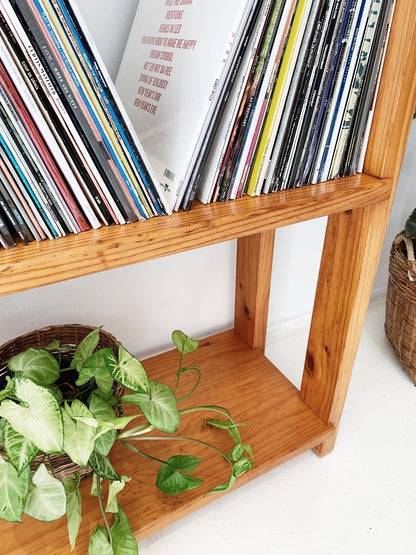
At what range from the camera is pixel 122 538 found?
0.67 meters

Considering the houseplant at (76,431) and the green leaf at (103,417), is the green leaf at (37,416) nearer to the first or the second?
the houseplant at (76,431)

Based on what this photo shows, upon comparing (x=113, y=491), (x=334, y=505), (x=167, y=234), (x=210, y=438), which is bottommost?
(x=334, y=505)

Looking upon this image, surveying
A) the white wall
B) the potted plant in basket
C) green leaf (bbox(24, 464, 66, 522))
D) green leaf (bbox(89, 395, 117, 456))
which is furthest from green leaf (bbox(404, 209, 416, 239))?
green leaf (bbox(24, 464, 66, 522))

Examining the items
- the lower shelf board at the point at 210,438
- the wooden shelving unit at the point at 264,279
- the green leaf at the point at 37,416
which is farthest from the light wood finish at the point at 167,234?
the lower shelf board at the point at 210,438

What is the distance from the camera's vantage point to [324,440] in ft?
3.10

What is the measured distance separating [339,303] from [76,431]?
512mm

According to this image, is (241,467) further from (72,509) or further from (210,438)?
(72,509)

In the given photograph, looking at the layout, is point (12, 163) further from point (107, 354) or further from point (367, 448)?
point (367, 448)

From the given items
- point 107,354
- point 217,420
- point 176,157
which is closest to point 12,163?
point 176,157

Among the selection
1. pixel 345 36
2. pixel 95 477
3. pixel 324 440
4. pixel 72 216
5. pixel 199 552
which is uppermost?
pixel 345 36

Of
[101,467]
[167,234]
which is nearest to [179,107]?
[167,234]

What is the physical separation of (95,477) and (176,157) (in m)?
0.50

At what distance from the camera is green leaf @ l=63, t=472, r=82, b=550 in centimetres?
64

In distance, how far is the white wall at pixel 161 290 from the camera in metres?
0.86
